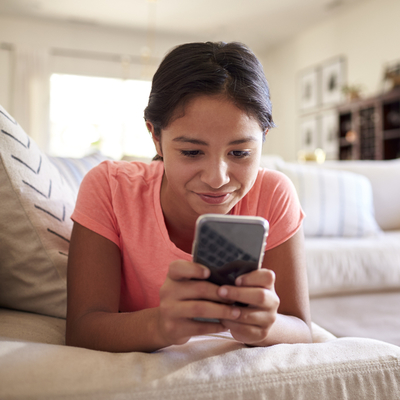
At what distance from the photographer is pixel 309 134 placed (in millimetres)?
6742

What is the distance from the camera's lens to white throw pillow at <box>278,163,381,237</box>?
2289mm

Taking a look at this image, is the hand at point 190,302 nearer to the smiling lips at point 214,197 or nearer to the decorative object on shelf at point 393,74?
the smiling lips at point 214,197

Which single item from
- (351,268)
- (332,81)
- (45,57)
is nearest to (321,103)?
(332,81)

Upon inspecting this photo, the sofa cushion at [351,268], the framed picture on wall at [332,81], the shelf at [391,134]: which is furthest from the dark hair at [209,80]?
the framed picture on wall at [332,81]

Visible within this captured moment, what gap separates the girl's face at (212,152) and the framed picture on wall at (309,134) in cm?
609

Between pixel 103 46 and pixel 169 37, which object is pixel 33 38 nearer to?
pixel 103 46

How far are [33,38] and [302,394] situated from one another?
738 cm

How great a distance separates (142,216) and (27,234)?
0.24m

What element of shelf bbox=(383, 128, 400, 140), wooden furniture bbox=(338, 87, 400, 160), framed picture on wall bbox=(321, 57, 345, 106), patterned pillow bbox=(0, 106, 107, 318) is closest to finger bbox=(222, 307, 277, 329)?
patterned pillow bbox=(0, 106, 107, 318)

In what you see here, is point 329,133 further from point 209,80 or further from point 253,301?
point 253,301

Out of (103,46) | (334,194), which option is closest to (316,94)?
(103,46)

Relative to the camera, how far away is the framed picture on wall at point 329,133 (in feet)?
19.8

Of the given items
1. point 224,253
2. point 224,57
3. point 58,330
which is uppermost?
point 224,57

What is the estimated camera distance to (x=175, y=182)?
0.77 meters
